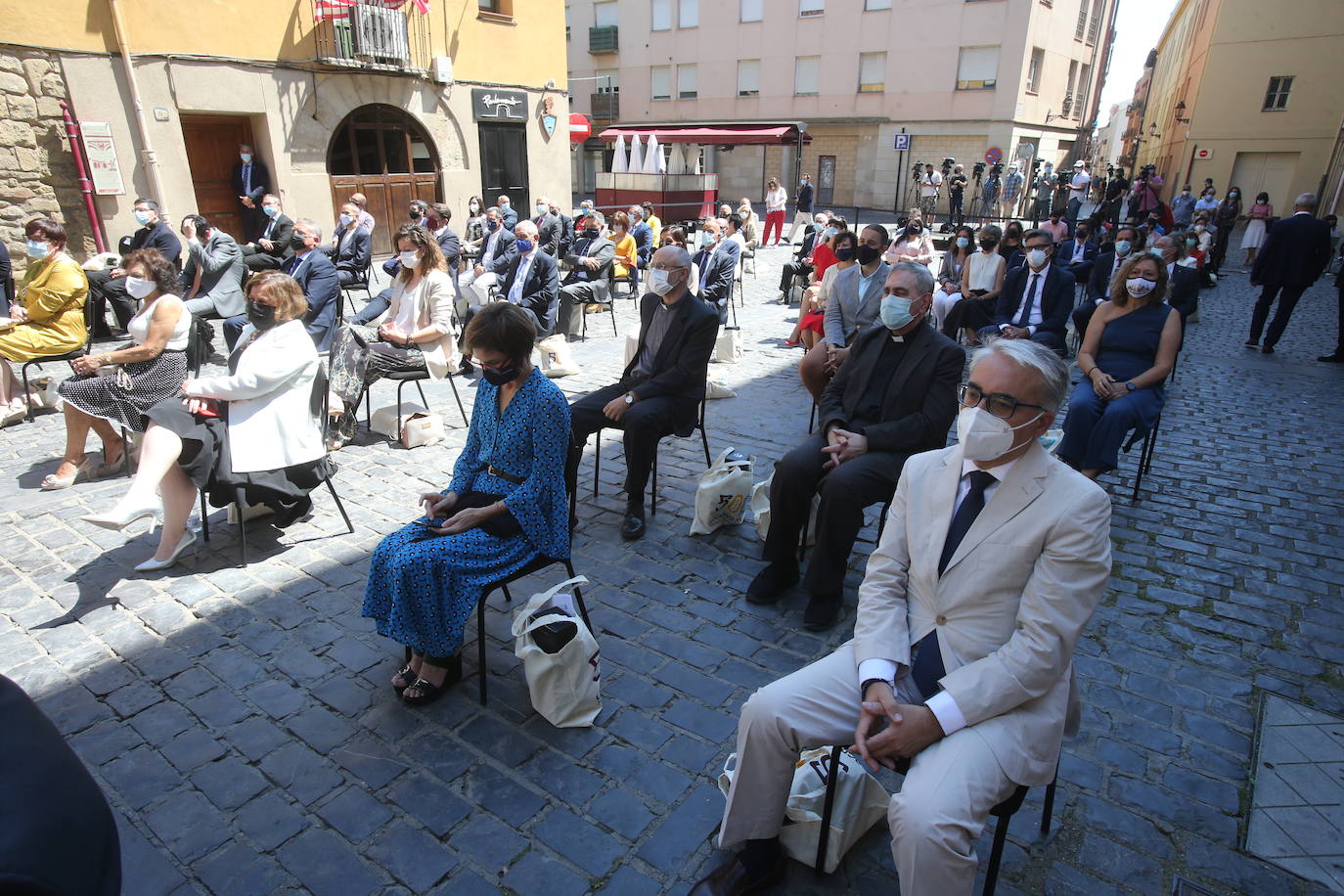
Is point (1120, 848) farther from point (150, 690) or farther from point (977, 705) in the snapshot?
point (150, 690)

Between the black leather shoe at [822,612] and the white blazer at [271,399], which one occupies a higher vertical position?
the white blazer at [271,399]

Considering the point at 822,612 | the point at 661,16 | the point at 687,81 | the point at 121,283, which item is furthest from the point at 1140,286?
the point at 661,16

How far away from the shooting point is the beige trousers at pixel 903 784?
1.87m

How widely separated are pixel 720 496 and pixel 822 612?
3.66ft

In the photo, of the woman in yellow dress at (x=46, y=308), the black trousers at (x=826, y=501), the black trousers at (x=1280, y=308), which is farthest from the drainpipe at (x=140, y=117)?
the black trousers at (x=1280, y=308)

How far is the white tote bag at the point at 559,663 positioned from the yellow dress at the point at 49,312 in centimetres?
581

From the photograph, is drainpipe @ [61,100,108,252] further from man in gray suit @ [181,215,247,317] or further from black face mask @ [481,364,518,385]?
black face mask @ [481,364,518,385]

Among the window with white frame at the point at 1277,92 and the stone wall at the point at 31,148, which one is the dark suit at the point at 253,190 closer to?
the stone wall at the point at 31,148

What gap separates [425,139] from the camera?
1680cm

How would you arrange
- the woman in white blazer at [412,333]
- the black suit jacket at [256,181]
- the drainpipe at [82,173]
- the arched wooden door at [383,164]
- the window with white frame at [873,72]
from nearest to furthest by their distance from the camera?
the woman in white blazer at [412,333]
the drainpipe at [82,173]
the black suit jacket at [256,181]
the arched wooden door at [383,164]
the window with white frame at [873,72]

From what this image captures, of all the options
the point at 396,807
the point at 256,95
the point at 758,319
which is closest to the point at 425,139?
the point at 256,95

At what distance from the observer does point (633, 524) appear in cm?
460

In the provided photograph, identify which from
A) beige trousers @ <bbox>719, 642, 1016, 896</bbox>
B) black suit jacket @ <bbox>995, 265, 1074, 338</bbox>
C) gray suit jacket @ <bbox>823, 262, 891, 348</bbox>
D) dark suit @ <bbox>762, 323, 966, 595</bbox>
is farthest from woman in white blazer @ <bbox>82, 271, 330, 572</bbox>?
black suit jacket @ <bbox>995, 265, 1074, 338</bbox>

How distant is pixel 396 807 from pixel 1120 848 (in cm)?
248
